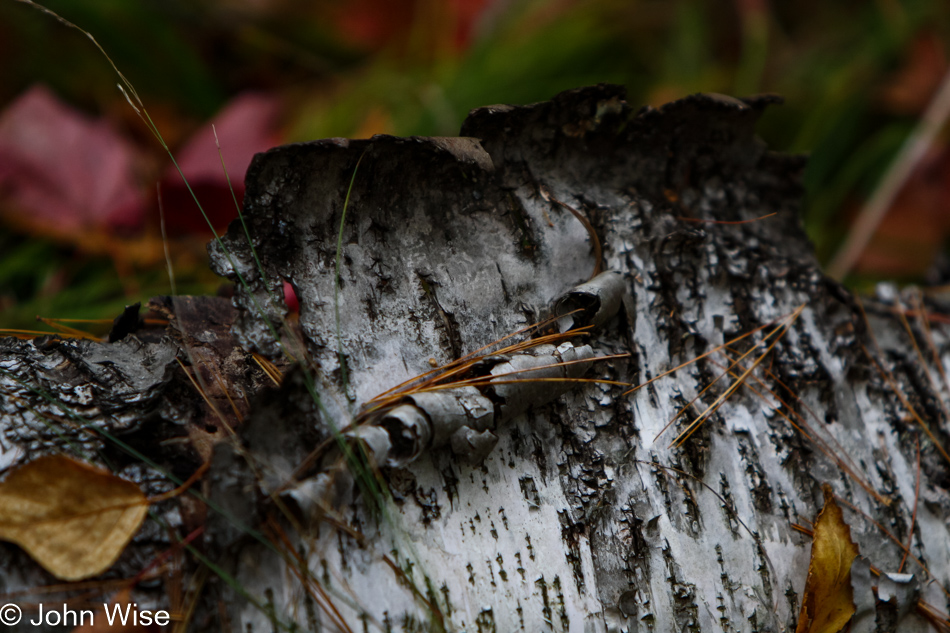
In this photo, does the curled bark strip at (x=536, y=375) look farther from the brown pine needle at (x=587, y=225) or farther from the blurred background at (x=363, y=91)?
the blurred background at (x=363, y=91)

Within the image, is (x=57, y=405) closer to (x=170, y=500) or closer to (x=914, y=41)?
(x=170, y=500)

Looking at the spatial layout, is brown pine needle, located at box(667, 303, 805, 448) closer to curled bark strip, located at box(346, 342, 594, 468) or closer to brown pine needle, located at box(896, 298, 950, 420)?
curled bark strip, located at box(346, 342, 594, 468)

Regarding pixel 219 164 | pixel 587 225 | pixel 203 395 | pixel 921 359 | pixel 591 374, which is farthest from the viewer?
pixel 219 164

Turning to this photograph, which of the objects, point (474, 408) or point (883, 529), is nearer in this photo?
point (474, 408)

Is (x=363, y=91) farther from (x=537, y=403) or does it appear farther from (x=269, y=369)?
(x=537, y=403)

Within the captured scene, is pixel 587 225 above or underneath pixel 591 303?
above

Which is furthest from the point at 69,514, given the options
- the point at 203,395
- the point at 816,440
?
the point at 816,440

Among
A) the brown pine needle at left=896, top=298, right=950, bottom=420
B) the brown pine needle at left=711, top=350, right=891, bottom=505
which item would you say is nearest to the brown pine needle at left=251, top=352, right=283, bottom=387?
the brown pine needle at left=711, top=350, right=891, bottom=505
